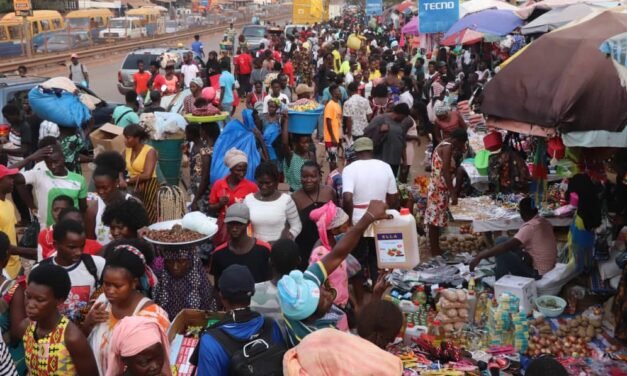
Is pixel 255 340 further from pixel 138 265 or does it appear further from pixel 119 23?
pixel 119 23

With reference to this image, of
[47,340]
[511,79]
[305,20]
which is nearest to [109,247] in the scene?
[47,340]

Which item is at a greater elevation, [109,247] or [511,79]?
[511,79]

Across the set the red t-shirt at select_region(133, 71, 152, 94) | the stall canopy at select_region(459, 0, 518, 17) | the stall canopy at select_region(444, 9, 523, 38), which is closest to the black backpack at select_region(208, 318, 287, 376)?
the stall canopy at select_region(444, 9, 523, 38)

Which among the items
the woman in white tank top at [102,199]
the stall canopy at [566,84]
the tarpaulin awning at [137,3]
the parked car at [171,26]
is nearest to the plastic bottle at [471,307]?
the stall canopy at [566,84]

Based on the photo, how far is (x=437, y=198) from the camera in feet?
29.5

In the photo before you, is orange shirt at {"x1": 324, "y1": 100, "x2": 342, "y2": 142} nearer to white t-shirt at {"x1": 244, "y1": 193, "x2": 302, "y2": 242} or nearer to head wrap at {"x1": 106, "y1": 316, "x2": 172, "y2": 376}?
white t-shirt at {"x1": 244, "y1": 193, "x2": 302, "y2": 242}

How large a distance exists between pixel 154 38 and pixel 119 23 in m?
2.88

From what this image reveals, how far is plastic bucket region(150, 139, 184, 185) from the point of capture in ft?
32.2

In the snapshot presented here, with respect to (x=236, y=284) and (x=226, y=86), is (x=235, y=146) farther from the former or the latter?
(x=226, y=86)

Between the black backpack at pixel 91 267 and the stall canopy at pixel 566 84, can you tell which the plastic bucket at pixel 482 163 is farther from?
the black backpack at pixel 91 267

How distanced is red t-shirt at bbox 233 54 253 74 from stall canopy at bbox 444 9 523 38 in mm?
8616

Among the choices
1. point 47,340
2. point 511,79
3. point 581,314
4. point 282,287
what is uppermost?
point 511,79

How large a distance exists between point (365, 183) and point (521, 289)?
1.79 metres

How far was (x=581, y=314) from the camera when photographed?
706 centimetres
